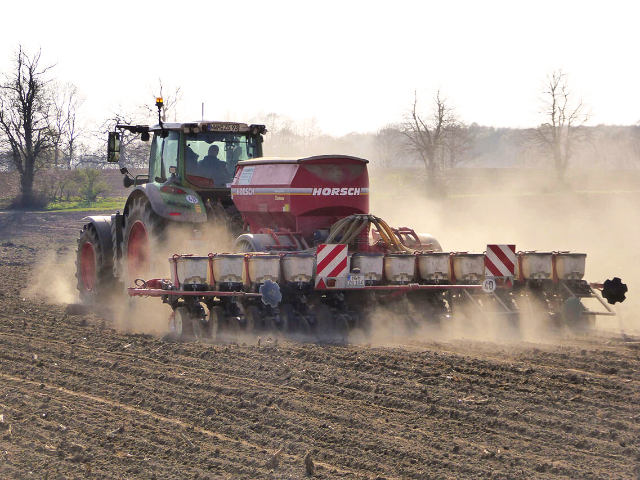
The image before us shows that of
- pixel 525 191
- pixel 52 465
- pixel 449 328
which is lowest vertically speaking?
pixel 52 465

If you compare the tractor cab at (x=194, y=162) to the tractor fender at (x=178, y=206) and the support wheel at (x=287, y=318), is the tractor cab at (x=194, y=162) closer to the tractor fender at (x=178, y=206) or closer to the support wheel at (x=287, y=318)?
the tractor fender at (x=178, y=206)

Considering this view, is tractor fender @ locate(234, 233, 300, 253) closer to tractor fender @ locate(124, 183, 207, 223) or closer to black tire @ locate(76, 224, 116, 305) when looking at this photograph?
tractor fender @ locate(124, 183, 207, 223)

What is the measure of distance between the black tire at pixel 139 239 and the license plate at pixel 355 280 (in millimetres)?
3091

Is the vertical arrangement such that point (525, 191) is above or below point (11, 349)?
above

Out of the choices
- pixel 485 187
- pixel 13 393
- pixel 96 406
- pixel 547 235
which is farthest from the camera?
pixel 485 187

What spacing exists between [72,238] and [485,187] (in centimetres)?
2609

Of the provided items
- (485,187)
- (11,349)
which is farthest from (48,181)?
(11,349)

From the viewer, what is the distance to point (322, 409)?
20.5 feet

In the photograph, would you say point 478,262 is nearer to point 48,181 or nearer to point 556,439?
point 556,439

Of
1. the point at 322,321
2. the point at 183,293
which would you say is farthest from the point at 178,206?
the point at 322,321

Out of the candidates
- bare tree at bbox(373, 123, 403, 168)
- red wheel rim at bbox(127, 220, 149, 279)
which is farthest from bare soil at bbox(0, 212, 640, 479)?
bare tree at bbox(373, 123, 403, 168)

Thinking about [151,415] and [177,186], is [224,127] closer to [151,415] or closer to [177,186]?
[177,186]

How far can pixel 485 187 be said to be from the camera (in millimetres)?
46750

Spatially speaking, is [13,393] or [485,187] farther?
[485,187]
